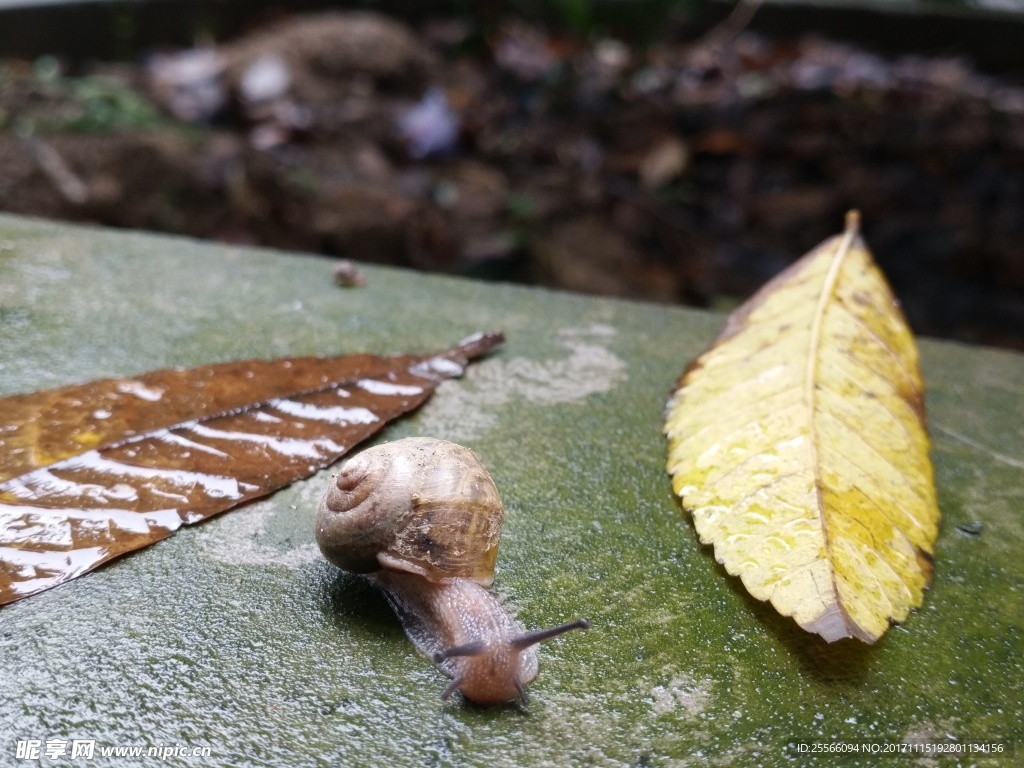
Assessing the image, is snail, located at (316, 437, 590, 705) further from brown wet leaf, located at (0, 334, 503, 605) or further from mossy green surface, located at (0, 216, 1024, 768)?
brown wet leaf, located at (0, 334, 503, 605)

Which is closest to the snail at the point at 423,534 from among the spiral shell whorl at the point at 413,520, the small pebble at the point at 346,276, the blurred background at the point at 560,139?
the spiral shell whorl at the point at 413,520

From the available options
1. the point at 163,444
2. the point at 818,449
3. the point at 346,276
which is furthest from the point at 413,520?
the point at 346,276

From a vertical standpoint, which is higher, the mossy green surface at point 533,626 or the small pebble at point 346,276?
the small pebble at point 346,276

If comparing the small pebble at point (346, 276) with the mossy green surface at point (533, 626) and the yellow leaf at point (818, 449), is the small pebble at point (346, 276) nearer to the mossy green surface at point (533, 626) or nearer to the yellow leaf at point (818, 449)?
the mossy green surface at point (533, 626)

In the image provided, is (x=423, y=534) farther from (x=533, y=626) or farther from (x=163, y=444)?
(x=163, y=444)

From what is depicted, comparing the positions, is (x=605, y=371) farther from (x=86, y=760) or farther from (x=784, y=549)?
(x=86, y=760)

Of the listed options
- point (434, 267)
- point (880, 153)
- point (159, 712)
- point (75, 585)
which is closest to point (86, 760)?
point (159, 712)

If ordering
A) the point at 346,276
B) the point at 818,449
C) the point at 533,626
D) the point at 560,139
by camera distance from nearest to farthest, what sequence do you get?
the point at 533,626 < the point at 818,449 < the point at 346,276 < the point at 560,139
